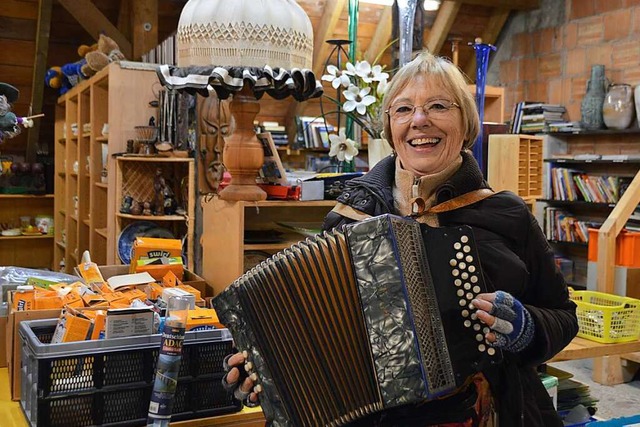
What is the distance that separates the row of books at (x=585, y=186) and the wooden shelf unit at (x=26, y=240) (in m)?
4.92

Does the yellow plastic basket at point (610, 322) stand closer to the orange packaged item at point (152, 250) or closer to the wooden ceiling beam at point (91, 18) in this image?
the orange packaged item at point (152, 250)

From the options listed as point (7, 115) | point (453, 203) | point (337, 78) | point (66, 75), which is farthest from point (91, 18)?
point (453, 203)

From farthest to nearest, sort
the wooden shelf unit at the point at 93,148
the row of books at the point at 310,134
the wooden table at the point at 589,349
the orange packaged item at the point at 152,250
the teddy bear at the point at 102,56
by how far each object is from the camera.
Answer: the row of books at the point at 310,134 < the teddy bear at the point at 102,56 < the wooden shelf unit at the point at 93,148 < the wooden table at the point at 589,349 < the orange packaged item at the point at 152,250

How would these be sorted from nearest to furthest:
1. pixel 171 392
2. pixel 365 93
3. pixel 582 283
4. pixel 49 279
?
pixel 171 392
pixel 49 279
pixel 365 93
pixel 582 283

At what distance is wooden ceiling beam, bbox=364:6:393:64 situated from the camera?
6.54 meters

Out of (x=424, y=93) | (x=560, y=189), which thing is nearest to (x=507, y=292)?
(x=424, y=93)

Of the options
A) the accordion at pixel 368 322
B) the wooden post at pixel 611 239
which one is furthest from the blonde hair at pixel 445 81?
the wooden post at pixel 611 239

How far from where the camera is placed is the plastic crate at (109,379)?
1502 millimetres

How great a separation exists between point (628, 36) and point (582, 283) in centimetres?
216

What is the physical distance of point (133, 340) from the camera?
5.17 feet

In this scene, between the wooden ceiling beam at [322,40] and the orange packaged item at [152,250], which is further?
the wooden ceiling beam at [322,40]

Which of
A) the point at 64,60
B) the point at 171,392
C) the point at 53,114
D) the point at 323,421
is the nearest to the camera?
the point at 323,421

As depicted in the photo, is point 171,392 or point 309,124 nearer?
point 171,392

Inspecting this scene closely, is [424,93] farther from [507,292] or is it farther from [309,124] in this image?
[309,124]
